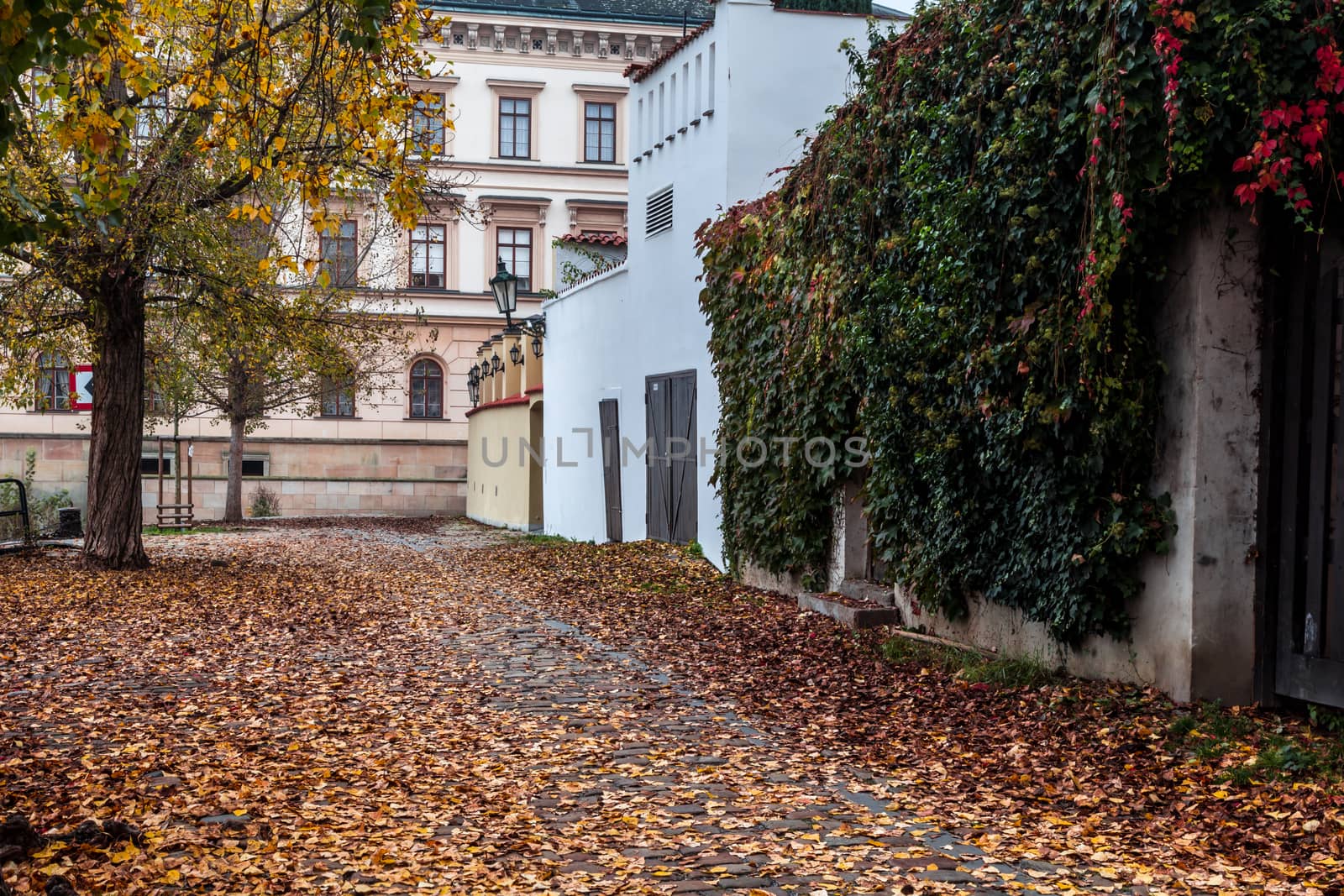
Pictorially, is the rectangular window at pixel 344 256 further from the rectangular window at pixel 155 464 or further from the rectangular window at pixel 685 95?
the rectangular window at pixel 685 95

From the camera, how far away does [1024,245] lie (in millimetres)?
7324

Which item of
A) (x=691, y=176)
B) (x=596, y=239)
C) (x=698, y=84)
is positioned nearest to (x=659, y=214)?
(x=691, y=176)

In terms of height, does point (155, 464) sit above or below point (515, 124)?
below

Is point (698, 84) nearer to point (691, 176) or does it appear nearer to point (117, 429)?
point (691, 176)

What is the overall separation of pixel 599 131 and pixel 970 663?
36.7 meters

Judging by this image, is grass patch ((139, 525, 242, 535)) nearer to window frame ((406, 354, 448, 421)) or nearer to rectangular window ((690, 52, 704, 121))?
window frame ((406, 354, 448, 421))

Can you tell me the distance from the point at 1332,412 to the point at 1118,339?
1.11 m

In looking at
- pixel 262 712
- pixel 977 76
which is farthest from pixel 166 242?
pixel 977 76

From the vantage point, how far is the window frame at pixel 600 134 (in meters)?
42.2

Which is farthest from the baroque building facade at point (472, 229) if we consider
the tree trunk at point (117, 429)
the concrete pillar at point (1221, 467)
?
the concrete pillar at point (1221, 467)

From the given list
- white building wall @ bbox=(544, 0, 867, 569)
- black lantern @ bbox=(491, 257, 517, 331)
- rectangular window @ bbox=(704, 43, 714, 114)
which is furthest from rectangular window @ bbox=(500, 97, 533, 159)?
rectangular window @ bbox=(704, 43, 714, 114)

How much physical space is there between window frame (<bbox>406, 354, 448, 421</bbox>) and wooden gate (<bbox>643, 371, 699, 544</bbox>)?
2398cm

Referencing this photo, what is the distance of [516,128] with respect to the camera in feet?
137

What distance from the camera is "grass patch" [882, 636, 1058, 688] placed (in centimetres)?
741
